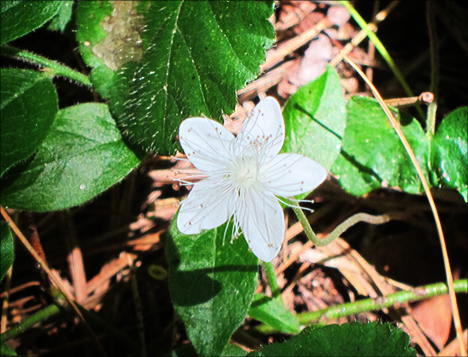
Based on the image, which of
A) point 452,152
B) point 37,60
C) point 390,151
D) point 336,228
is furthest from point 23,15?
point 452,152

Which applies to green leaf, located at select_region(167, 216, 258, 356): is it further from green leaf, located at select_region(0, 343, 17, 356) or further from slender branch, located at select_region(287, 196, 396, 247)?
green leaf, located at select_region(0, 343, 17, 356)

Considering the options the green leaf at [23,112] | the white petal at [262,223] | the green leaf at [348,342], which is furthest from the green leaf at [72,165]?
the green leaf at [348,342]

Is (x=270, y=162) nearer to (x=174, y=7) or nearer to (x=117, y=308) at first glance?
(x=174, y=7)

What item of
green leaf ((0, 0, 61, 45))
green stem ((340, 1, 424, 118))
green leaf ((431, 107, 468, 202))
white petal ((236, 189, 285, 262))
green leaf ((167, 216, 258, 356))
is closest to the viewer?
white petal ((236, 189, 285, 262))

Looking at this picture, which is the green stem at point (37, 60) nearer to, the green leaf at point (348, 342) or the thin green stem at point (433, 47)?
the green leaf at point (348, 342)

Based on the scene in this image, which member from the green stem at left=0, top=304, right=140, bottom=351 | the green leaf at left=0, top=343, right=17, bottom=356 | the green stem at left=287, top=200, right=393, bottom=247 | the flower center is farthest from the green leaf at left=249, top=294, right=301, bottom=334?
the green leaf at left=0, top=343, right=17, bottom=356

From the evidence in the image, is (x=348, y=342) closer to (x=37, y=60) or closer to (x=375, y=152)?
(x=375, y=152)
